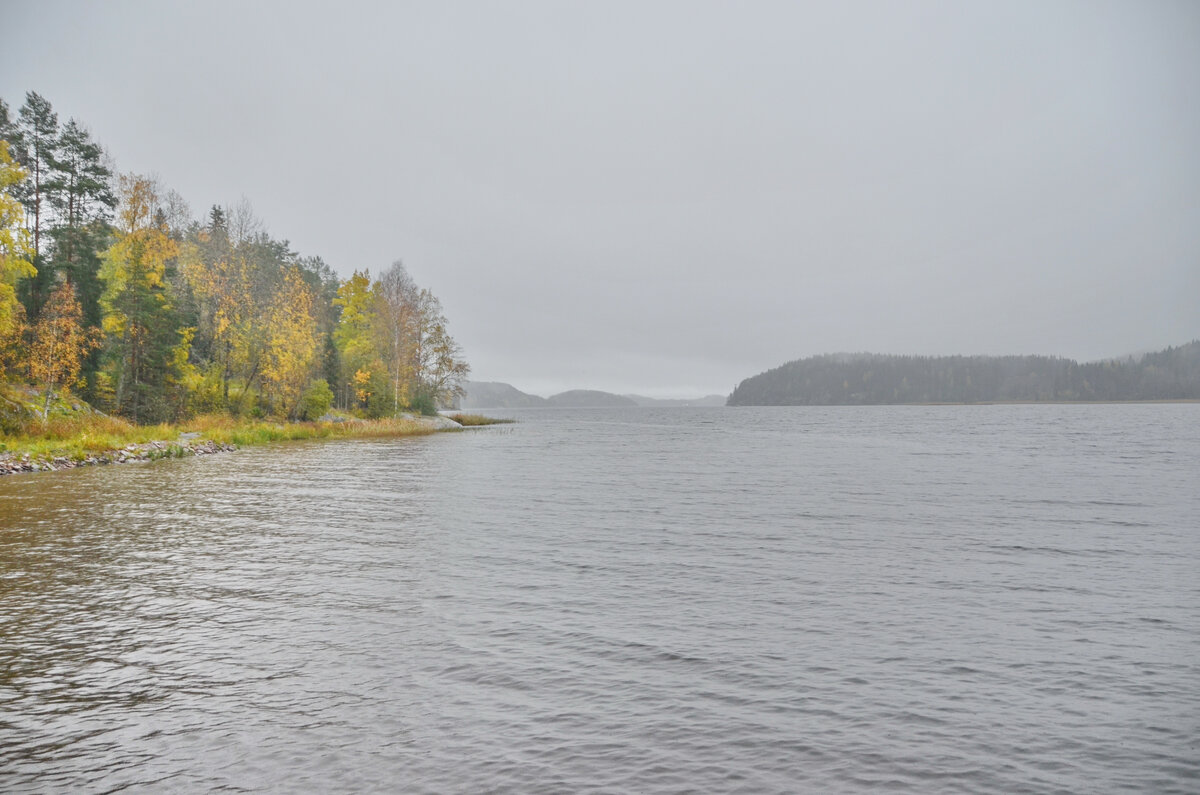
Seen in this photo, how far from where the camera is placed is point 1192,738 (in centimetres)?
665

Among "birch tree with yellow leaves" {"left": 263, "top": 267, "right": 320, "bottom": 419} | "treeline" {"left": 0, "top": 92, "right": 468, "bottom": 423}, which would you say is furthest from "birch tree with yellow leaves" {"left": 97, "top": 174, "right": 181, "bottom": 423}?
"birch tree with yellow leaves" {"left": 263, "top": 267, "right": 320, "bottom": 419}

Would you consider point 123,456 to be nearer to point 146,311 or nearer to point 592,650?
point 146,311

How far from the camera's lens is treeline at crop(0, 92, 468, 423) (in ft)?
132

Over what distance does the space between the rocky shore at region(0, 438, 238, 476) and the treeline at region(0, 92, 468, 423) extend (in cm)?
736

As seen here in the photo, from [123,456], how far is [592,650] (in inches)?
1444

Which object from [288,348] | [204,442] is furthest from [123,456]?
[288,348]

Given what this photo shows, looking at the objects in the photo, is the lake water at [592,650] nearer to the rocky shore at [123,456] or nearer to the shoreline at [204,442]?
the rocky shore at [123,456]

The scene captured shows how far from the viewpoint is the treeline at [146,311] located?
132 feet

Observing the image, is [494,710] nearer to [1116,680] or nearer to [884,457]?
[1116,680]

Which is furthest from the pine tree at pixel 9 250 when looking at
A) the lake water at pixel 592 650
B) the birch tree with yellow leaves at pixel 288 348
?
the lake water at pixel 592 650

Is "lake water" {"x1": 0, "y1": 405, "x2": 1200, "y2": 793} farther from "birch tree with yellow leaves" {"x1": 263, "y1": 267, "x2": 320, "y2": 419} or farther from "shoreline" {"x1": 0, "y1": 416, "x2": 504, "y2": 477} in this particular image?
"birch tree with yellow leaves" {"x1": 263, "y1": 267, "x2": 320, "y2": 419}

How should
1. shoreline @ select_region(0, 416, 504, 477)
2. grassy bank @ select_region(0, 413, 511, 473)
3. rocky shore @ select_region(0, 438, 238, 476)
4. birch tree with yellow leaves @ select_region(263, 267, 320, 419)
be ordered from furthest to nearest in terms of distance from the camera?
birch tree with yellow leaves @ select_region(263, 267, 320, 419), grassy bank @ select_region(0, 413, 511, 473), shoreline @ select_region(0, 416, 504, 477), rocky shore @ select_region(0, 438, 238, 476)

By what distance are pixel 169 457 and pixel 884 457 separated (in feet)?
148

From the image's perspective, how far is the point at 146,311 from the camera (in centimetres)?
4534
